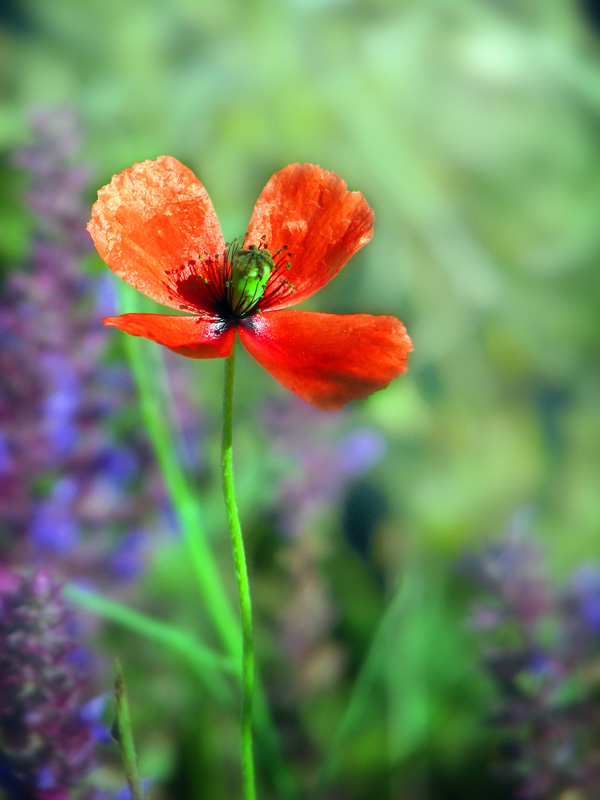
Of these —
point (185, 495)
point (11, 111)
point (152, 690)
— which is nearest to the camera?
point (185, 495)

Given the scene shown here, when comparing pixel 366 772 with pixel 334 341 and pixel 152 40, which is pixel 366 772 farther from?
pixel 152 40

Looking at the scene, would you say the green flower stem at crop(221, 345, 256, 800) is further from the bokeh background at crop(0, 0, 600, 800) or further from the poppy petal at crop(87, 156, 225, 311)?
the bokeh background at crop(0, 0, 600, 800)

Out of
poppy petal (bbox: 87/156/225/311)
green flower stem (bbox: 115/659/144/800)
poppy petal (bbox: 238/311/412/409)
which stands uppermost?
poppy petal (bbox: 87/156/225/311)

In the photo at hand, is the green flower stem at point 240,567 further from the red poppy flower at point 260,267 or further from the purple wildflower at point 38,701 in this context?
the purple wildflower at point 38,701

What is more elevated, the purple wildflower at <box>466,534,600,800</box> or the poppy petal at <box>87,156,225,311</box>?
the poppy petal at <box>87,156,225,311</box>

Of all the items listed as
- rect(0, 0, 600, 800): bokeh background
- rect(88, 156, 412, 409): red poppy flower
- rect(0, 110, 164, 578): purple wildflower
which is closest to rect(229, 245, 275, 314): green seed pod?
rect(88, 156, 412, 409): red poppy flower

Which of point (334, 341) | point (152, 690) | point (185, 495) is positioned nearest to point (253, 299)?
point (334, 341)

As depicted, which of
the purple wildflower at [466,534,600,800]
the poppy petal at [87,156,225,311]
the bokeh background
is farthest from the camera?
the bokeh background
